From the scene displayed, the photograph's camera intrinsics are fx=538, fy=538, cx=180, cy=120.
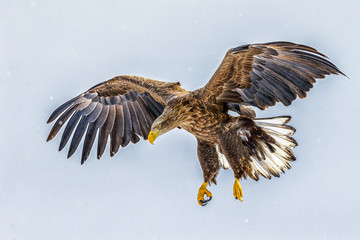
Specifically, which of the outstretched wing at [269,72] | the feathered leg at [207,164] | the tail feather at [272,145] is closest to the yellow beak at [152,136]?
the outstretched wing at [269,72]

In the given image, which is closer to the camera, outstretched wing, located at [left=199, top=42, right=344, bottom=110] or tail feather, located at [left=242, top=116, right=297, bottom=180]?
outstretched wing, located at [left=199, top=42, right=344, bottom=110]

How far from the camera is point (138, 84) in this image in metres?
6.48

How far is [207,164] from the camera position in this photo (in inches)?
249

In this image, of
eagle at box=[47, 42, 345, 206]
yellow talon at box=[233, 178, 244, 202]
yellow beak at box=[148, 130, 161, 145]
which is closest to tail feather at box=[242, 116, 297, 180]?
eagle at box=[47, 42, 345, 206]

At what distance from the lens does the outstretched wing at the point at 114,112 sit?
635 centimetres

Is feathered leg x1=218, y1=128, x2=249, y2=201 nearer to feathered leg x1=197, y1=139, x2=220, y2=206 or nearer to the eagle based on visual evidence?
the eagle

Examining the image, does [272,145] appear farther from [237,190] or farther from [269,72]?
[269,72]

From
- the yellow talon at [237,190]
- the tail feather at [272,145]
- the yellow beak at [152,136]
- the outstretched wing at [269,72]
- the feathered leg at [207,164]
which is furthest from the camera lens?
the feathered leg at [207,164]

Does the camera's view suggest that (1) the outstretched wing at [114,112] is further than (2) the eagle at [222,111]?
Yes

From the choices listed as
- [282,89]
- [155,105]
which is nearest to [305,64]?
[282,89]

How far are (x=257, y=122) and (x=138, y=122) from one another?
1.47 metres

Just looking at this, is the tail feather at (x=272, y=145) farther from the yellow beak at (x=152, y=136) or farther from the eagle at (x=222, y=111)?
the yellow beak at (x=152, y=136)

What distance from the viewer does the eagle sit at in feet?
17.5

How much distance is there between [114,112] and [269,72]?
218 cm
